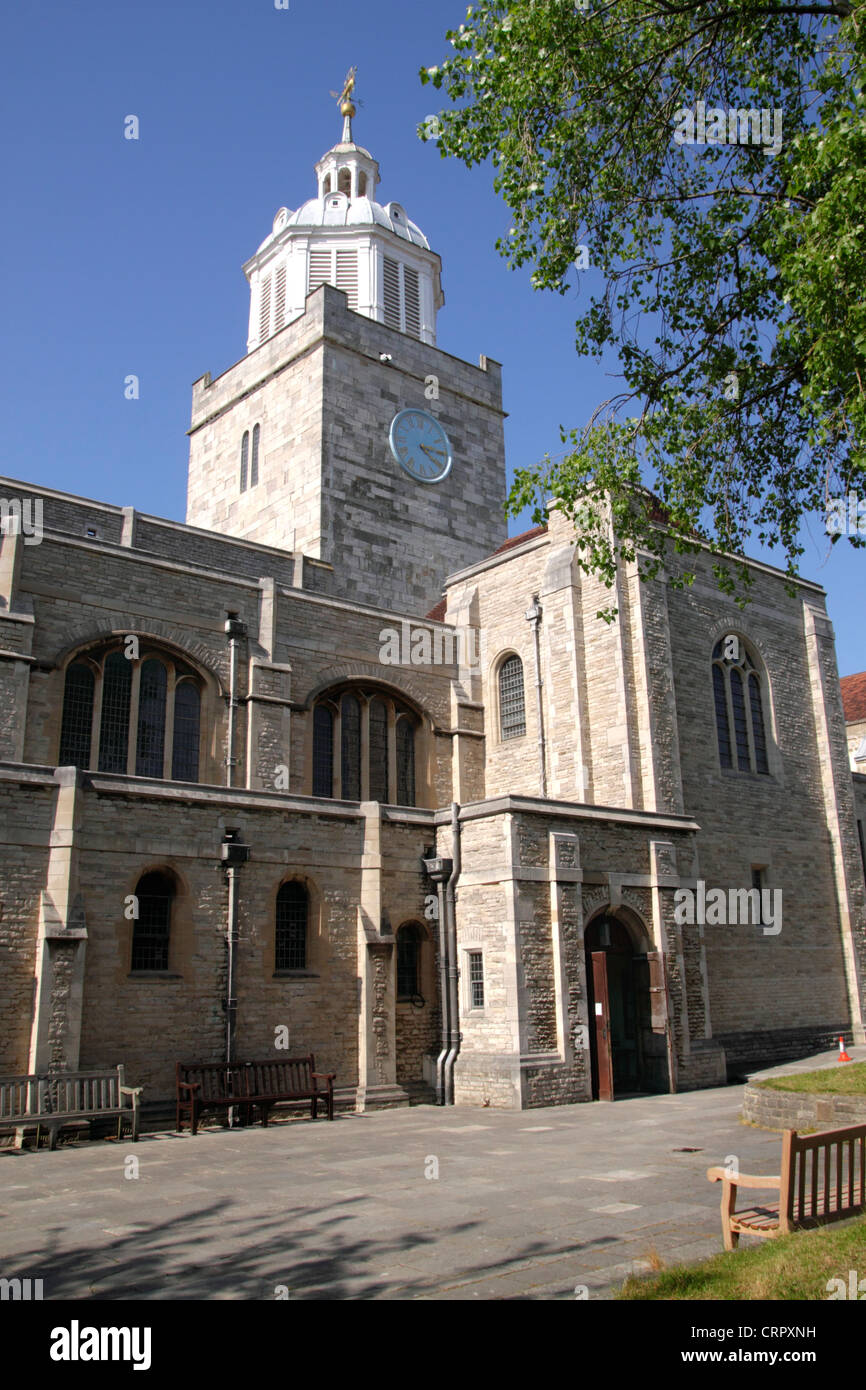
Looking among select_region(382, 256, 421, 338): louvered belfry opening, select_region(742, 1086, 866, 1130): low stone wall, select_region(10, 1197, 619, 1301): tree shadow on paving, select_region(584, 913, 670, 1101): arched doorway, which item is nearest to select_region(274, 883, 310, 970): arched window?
select_region(584, 913, 670, 1101): arched doorway

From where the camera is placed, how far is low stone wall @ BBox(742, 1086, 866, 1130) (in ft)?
42.5

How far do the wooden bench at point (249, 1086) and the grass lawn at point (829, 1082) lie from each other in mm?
6953

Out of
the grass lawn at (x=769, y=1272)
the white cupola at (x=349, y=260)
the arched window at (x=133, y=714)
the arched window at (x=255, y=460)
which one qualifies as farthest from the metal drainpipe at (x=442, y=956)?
the white cupola at (x=349, y=260)

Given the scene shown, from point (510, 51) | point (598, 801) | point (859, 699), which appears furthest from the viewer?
point (859, 699)

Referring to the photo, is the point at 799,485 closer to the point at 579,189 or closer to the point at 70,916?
the point at 579,189

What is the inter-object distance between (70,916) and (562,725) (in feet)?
40.1

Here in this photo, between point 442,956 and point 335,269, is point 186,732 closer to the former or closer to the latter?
point 442,956

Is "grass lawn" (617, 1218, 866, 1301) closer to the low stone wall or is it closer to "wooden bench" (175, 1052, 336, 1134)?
the low stone wall

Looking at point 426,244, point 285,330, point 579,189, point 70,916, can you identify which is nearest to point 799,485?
point 579,189

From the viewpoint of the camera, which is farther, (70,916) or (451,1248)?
(70,916)

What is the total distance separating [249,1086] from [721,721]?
48.1 feet

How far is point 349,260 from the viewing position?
34.8 meters

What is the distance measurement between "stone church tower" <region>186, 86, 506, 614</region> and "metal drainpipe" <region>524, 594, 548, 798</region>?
696 centimetres

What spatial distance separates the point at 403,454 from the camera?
32.8 metres
